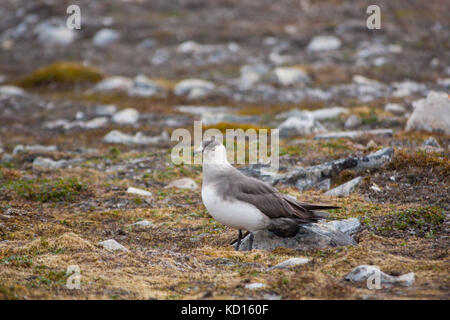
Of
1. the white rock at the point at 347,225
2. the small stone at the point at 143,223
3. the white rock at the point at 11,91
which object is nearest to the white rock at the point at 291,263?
the white rock at the point at 347,225

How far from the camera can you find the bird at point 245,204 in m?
8.59

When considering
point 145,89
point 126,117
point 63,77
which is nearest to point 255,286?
point 126,117

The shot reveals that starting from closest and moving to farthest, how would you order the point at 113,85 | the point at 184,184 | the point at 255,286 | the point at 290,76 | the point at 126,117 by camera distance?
the point at 255,286, the point at 184,184, the point at 126,117, the point at 290,76, the point at 113,85

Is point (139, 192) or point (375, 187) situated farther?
point (139, 192)

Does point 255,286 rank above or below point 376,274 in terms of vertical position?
below

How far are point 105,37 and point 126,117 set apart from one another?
19753mm

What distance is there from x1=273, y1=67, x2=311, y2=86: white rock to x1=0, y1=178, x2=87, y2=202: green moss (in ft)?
58.2

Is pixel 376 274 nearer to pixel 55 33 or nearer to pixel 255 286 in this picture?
pixel 255 286

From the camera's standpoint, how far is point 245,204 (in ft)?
28.2

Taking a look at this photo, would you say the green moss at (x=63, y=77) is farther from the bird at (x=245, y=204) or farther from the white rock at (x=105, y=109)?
the bird at (x=245, y=204)

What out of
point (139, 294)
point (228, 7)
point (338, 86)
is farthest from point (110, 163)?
point (228, 7)

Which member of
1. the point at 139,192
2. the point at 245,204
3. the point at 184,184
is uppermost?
the point at 245,204

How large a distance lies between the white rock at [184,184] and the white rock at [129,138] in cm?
621

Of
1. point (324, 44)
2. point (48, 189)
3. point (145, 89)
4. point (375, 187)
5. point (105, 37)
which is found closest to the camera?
point (375, 187)
